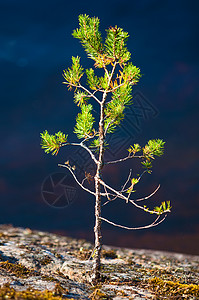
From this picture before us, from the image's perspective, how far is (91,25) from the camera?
7656 mm

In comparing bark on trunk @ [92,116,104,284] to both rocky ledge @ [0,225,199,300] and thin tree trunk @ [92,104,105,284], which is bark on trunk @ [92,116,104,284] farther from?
rocky ledge @ [0,225,199,300]

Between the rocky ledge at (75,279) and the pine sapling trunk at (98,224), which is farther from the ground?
the pine sapling trunk at (98,224)

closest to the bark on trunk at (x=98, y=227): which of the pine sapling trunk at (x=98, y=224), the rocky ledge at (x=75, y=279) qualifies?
the pine sapling trunk at (x=98, y=224)

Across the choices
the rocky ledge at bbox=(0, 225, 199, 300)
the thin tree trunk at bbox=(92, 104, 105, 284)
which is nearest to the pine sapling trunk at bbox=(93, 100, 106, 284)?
the thin tree trunk at bbox=(92, 104, 105, 284)

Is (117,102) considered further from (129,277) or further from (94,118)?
(129,277)

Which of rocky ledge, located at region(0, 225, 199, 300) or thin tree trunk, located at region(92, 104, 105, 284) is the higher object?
thin tree trunk, located at region(92, 104, 105, 284)

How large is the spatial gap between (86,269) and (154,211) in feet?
10.5

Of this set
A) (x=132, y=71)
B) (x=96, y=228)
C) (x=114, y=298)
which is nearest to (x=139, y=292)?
(x=114, y=298)

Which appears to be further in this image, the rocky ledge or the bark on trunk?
the bark on trunk

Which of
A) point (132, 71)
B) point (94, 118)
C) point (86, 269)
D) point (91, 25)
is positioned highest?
point (91, 25)

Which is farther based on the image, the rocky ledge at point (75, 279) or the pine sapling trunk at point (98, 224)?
the pine sapling trunk at point (98, 224)

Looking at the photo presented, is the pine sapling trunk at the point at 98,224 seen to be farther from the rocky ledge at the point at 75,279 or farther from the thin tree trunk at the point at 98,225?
the rocky ledge at the point at 75,279

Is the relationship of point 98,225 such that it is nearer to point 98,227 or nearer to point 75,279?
point 98,227

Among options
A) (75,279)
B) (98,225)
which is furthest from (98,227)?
(75,279)
